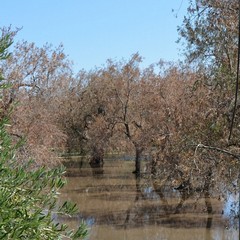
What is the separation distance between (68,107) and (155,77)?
11.9 meters

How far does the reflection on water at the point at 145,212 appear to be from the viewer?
13.8 m

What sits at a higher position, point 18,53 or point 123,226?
point 18,53

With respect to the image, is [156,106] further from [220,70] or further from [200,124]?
[220,70]

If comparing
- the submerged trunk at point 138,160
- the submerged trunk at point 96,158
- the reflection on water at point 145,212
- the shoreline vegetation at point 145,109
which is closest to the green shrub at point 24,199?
the shoreline vegetation at point 145,109

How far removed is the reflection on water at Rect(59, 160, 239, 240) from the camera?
1376 centimetres

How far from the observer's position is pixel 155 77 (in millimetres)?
28875

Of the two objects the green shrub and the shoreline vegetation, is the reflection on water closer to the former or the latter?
the shoreline vegetation

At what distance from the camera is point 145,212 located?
17266mm

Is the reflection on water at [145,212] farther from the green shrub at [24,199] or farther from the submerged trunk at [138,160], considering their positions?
the green shrub at [24,199]

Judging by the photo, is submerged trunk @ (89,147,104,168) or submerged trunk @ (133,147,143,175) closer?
submerged trunk @ (133,147,143,175)

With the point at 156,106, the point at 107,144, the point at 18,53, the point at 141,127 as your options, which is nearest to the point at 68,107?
the point at 107,144

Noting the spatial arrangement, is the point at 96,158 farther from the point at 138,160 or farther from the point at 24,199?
the point at 24,199

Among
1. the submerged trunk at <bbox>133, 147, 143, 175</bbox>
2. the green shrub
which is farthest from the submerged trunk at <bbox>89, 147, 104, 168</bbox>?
the green shrub

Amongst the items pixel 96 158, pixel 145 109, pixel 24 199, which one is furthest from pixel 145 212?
pixel 96 158
